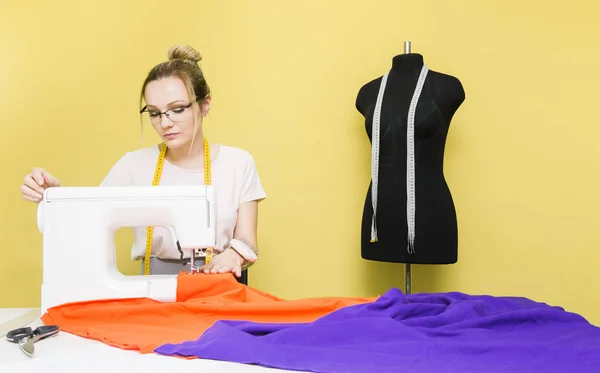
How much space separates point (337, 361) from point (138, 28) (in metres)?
2.48

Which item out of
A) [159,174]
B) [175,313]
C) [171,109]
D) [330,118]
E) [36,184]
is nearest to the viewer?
[175,313]

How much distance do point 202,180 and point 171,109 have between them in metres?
0.28

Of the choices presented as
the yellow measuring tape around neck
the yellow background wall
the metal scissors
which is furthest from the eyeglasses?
the yellow background wall

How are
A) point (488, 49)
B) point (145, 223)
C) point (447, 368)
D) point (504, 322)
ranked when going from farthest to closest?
point (488, 49)
point (145, 223)
point (504, 322)
point (447, 368)

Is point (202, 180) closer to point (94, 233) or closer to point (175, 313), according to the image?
point (94, 233)

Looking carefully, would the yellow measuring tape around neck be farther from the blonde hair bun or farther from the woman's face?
the blonde hair bun

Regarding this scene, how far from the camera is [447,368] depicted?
3.43 feet

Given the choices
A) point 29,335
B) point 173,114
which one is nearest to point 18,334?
point 29,335

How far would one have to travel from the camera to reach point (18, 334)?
126 centimetres

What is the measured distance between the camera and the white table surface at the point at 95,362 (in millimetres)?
1072

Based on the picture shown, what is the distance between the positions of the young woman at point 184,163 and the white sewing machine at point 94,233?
0.39 m

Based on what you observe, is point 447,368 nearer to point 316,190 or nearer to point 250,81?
point 316,190

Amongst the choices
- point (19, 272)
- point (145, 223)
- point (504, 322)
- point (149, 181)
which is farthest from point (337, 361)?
point (19, 272)

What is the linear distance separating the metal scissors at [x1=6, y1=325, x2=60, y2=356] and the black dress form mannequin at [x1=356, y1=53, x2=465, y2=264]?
153 cm
